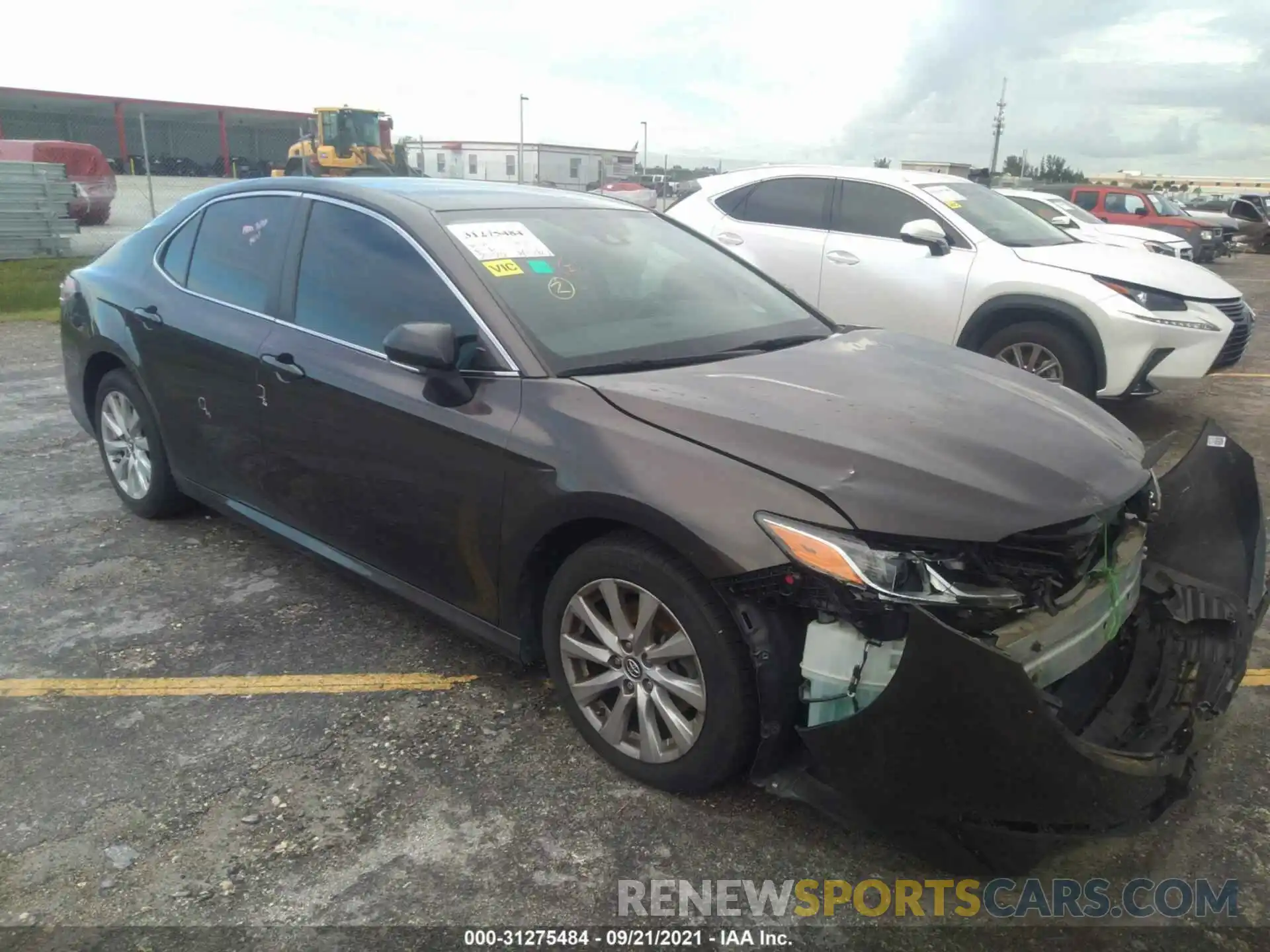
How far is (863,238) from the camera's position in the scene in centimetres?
715

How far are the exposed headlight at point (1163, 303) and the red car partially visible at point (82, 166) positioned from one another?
56.9 ft

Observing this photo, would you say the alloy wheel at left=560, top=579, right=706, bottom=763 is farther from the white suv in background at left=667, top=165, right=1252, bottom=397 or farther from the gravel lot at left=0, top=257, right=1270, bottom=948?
the white suv in background at left=667, top=165, right=1252, bottom=397

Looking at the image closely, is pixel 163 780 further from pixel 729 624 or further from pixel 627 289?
pixel 627 289

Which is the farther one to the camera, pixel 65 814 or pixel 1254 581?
pixel 1254 581

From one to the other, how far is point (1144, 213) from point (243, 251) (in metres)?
23.2

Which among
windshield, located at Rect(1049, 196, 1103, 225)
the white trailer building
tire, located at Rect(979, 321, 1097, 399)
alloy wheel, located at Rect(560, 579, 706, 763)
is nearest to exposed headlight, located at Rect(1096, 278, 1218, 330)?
tire, located at Rect(979, 321, 1097, 399)

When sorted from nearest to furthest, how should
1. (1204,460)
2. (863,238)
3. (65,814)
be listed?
(65,814) → (1204,460) → (863,238)

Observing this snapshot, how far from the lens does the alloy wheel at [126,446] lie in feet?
14.9

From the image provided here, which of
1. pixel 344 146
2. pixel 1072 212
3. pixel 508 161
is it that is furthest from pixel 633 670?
pixel 508 161

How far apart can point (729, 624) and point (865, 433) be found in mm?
613

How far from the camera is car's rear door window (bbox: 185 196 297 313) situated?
3.74 m

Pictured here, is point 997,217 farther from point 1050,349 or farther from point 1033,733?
point 1033,733

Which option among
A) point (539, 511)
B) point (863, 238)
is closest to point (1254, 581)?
point (539, 511)

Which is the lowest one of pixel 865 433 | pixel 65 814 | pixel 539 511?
pixel 65 814
